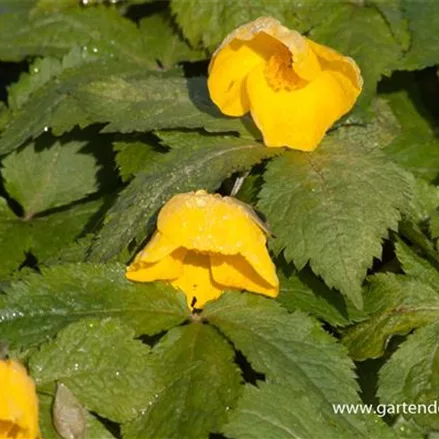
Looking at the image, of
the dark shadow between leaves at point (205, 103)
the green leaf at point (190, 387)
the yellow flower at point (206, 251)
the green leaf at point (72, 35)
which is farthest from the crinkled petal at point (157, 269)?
the green leaf at point (72, 35)

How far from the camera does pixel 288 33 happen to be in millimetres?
1967

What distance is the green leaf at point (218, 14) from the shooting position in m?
2.46

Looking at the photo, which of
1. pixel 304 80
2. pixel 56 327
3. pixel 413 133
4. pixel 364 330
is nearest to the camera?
pixel 56 327

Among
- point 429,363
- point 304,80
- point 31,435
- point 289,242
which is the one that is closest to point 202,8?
point 304,80

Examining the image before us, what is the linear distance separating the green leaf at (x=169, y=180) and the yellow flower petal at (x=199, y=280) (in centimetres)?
9

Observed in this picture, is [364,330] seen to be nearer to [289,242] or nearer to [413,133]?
[289,242]

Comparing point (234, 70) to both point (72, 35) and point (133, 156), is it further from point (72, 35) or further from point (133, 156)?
point (72, 35)

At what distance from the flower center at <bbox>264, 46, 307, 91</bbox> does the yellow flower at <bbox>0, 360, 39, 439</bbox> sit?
741 mm

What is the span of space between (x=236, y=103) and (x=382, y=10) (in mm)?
530

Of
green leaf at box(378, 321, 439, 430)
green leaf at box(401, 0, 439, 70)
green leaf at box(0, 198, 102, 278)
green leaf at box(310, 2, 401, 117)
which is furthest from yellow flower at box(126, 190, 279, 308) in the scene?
green leaf at box(401, 0, 439, 70)

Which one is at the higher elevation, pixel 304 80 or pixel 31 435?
pixel 304 80

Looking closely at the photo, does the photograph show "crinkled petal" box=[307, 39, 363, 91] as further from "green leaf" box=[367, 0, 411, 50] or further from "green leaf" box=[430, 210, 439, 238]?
"green leaf" box=[367, 0, 411, 50]

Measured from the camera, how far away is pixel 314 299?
1920 millimetres

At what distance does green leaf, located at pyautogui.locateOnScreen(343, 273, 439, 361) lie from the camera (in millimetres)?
1871
